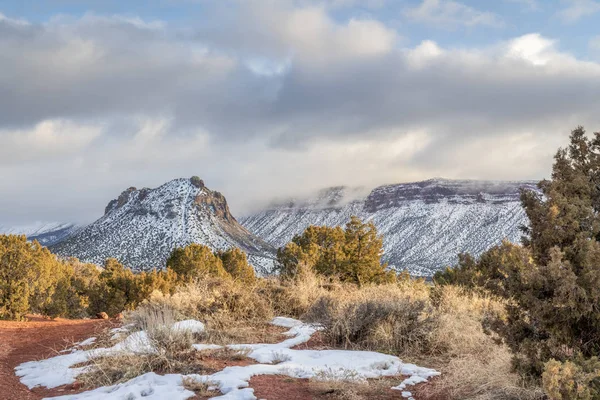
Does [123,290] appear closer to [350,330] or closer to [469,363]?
[350,330]

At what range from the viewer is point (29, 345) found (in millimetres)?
11062

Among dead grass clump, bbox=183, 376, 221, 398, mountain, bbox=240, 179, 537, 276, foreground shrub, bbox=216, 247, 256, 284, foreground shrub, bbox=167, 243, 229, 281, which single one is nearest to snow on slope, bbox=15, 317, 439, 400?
dead grass clump, bbox=183, 376, 221, 398

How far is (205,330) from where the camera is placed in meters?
10.2

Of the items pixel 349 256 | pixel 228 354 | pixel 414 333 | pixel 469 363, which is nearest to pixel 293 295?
pixel 414 333

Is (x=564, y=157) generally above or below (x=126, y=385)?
above

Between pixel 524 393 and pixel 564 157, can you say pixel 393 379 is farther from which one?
pixel 564 157

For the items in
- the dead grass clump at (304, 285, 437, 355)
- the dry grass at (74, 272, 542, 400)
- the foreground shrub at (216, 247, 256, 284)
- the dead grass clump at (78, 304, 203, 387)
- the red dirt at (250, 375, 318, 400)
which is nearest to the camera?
the red dirt at (250, 375, 318, 400)

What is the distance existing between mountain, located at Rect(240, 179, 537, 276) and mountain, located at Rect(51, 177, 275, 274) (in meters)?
34.4

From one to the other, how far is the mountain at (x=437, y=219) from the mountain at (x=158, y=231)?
3438cm

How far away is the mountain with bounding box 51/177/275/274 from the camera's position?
267ft

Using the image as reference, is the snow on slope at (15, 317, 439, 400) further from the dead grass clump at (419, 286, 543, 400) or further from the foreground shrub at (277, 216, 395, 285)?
the foreground shrub at (277, 216, 395, 285)

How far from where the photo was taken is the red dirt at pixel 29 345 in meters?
7.38

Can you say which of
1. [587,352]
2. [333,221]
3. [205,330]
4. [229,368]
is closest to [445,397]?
[587,352]

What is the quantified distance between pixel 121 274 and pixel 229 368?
25547 mm
